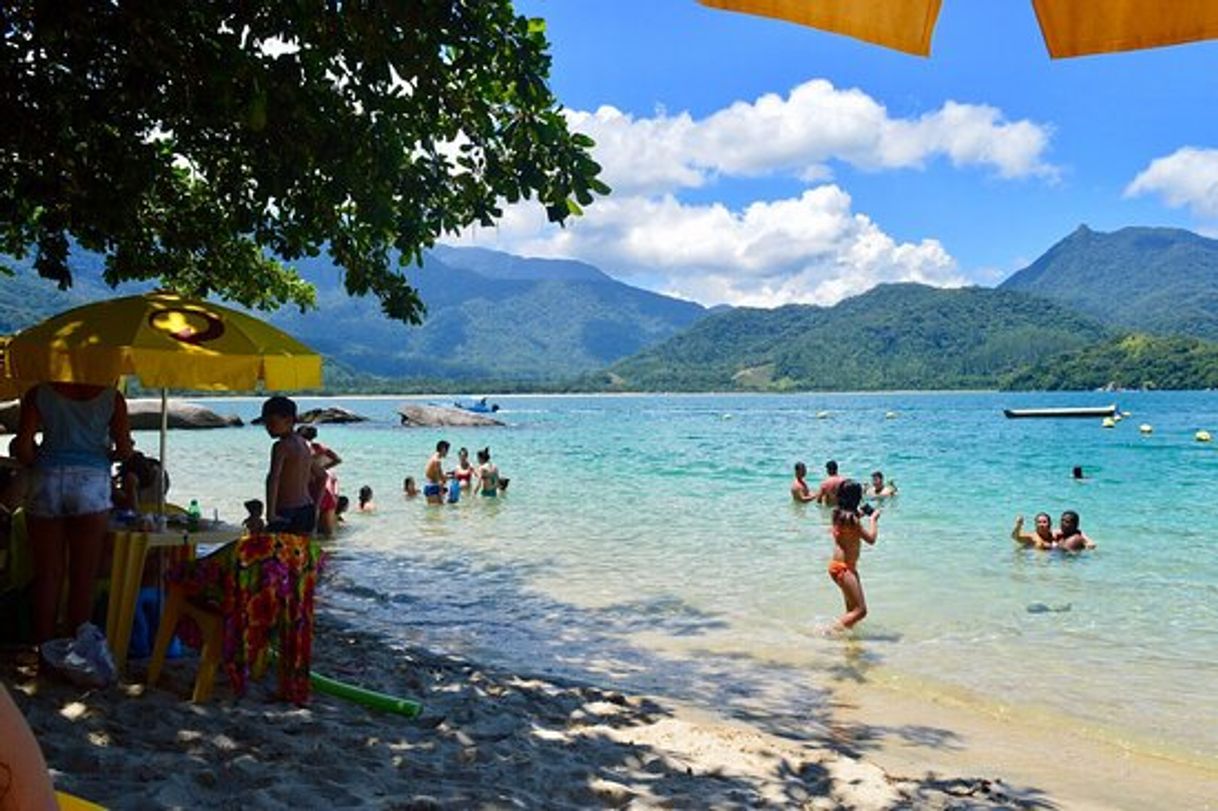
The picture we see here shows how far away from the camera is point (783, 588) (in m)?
11.7

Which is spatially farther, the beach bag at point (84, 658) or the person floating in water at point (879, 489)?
the person floating in water at point (879, 489)

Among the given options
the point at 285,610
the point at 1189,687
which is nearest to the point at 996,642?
the point at 1189,687

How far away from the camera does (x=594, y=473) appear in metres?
30.1

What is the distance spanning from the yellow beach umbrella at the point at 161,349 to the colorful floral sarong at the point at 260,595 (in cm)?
87

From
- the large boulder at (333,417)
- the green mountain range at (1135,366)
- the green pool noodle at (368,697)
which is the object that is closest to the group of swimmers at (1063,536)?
the green pool noodle at (368,697)

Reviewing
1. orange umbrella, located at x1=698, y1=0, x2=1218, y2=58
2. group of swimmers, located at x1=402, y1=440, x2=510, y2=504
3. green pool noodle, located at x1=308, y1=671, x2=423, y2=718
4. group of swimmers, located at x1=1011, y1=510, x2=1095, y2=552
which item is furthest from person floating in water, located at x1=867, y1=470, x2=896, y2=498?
orange umbrella, located at x1=698, y1=0, x2=1218, y2=58

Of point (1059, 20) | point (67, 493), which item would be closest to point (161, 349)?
point (67, 493)

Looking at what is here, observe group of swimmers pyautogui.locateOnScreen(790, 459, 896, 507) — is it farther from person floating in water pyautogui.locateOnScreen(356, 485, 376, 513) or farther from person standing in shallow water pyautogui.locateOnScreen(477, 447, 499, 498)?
person floating in water pyautogui.locateOnScreen(356, 485, 376, 513)

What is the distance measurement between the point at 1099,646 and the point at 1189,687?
1272mm

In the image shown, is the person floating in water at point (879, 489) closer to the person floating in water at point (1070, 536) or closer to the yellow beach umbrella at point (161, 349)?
the person floating in water at point (1070, 536)

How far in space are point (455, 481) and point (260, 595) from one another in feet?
50.5

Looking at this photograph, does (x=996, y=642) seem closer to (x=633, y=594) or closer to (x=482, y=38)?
→ (x=633, y=594)

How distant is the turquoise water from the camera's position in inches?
308

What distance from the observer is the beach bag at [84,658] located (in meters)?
5.01
